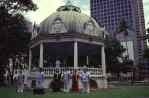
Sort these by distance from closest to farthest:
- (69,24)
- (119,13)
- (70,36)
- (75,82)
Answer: (75,82), (70,36), (69,24), (119,13)

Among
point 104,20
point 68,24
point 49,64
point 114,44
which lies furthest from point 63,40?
point 104,20

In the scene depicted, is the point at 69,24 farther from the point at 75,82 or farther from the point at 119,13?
the point at 119,13

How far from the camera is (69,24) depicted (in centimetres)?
2994

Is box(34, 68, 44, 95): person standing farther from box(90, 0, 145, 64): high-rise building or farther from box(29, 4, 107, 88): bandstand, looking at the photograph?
box(90, 0, 145, 64): high-rise building

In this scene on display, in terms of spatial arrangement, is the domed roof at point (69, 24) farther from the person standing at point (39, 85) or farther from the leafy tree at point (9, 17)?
the person standing at point (39, 85)

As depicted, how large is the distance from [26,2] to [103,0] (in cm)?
13721

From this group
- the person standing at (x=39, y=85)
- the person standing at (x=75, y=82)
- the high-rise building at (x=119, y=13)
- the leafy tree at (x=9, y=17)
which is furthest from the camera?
the high-rise building at (x=119, y=13)

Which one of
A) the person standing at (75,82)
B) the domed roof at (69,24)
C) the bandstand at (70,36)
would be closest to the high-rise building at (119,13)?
the bandstand at (70,36)

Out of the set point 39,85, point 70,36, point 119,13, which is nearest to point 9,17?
point 70,36

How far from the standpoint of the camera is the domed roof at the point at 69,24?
29.8m

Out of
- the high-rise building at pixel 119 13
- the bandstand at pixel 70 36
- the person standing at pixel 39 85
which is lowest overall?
the person standing at pixel 39 85

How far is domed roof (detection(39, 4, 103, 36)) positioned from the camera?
97.9 ft

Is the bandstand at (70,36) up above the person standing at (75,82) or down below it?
above

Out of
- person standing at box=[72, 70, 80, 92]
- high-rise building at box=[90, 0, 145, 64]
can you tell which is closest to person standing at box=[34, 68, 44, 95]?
person standing at box=[72, 70, 80, 92]
